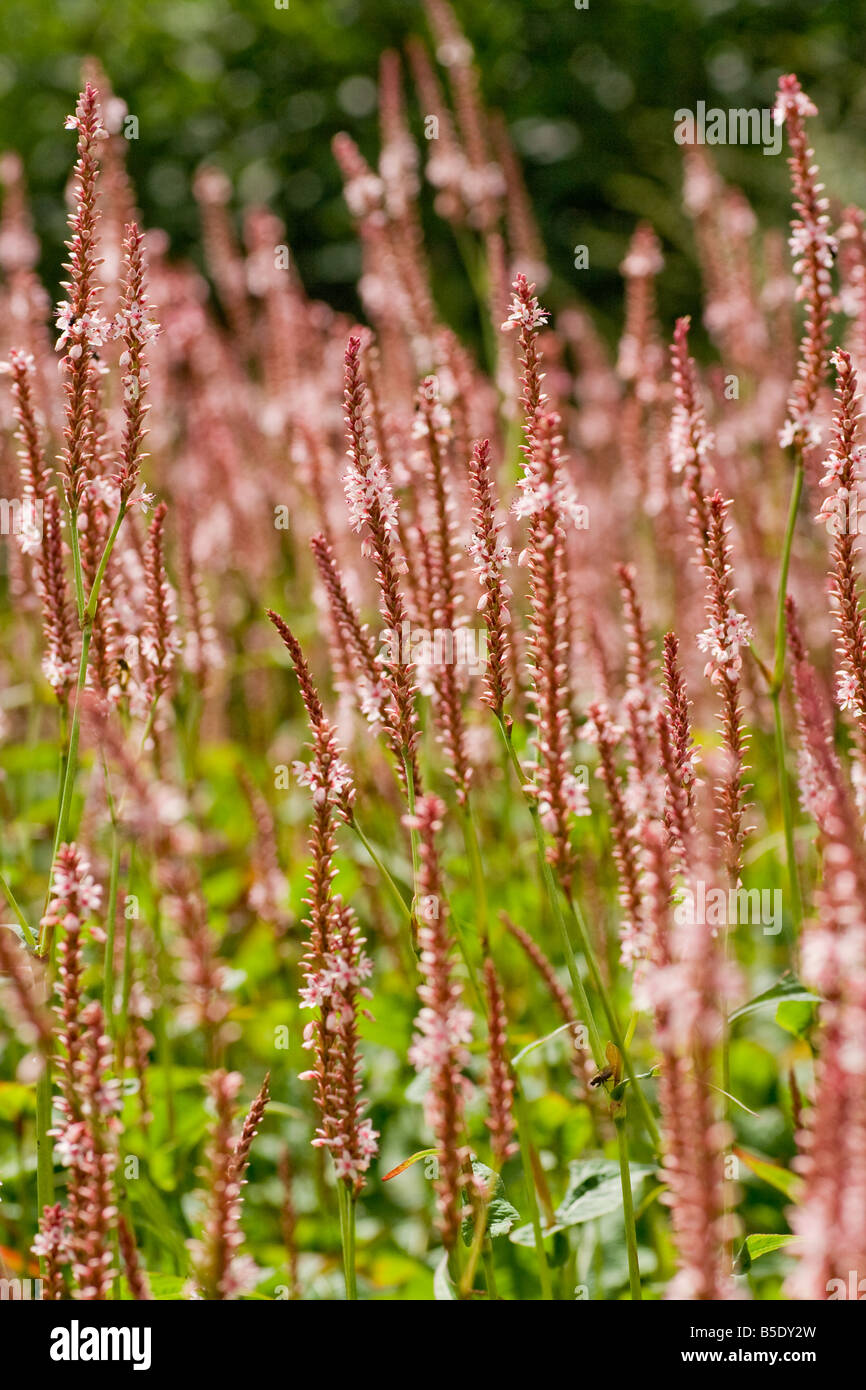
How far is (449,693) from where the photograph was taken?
1.36 m

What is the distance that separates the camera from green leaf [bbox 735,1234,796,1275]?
1.45 m

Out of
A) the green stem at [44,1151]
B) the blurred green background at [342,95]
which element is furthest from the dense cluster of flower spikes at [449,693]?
the blurred green background at [342,95]

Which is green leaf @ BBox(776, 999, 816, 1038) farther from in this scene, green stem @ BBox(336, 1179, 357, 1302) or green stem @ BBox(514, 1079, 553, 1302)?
green stem @ BBox(336, 1179, 357, 1302)

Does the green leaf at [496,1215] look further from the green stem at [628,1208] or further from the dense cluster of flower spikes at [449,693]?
the green stem at [628,1208]

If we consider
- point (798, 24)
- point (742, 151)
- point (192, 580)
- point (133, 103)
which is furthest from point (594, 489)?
point (133, 103)

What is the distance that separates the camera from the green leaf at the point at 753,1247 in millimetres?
1447

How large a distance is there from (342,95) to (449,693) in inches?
318

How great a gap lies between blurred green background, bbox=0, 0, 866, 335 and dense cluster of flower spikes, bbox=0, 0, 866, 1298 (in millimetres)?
4918

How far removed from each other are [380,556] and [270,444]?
2.65 meters

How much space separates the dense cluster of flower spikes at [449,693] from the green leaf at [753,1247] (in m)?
0.05

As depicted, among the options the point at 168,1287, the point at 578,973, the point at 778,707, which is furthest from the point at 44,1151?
the point at 778,707

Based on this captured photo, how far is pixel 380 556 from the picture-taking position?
1440 mm

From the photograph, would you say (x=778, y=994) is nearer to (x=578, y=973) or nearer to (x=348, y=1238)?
(x=578, y=973)

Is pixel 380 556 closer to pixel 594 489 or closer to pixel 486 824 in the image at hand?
pixel 486 824
